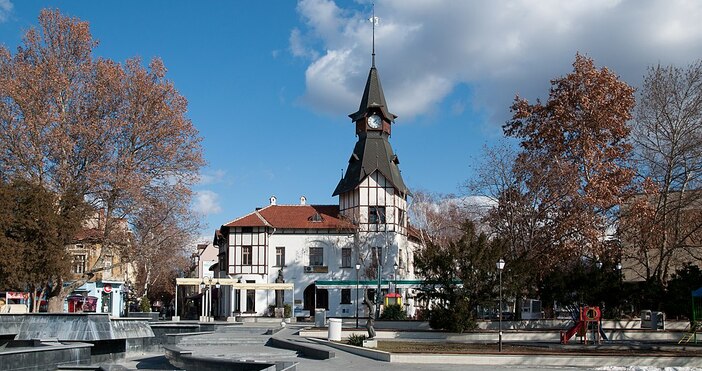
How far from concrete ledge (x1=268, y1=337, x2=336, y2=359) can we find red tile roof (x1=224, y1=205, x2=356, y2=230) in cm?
2996

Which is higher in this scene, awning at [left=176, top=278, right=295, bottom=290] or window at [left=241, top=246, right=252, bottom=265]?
window at [left=241, top=246, right=252, bottom=265]

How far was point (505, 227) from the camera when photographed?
117 feet

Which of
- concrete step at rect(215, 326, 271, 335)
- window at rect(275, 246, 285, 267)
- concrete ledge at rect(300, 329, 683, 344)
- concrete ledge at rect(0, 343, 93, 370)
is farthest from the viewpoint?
window at rect(275, 246, 285, 267)

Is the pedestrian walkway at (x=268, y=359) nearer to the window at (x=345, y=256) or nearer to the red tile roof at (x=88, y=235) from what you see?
the red tile roof at (x=88, y=235)

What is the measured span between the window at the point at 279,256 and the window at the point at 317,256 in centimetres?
228

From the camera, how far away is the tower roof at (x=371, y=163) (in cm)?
5928

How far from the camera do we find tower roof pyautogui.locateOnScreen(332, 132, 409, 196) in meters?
59.3

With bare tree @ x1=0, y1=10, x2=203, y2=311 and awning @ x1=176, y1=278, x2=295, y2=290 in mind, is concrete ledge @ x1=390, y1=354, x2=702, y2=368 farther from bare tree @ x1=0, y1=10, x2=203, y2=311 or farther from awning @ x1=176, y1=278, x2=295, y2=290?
awning @ x1=176, y1=278, x2=295, y2=290

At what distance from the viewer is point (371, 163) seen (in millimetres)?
60250

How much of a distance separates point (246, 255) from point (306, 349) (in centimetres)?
3548

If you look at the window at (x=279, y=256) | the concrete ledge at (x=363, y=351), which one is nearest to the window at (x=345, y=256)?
the window at (x=279, y=256)

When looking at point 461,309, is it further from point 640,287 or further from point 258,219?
point 258,219

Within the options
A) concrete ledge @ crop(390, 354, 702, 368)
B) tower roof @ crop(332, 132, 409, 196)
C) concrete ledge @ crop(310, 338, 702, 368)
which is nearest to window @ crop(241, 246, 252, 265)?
tower roof @ crop(332, 132, 409, 196)

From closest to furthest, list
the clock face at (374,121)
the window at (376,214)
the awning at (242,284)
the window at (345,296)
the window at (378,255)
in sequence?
1. the awning at (242,284)
2. the window at (345,296)
3. the window at (378,255)
4. the window at (376,214)
5. the clock face at (374,121)
